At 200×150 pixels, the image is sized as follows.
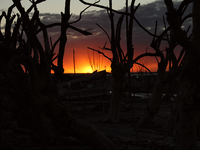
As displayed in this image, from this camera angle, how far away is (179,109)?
2.72 m

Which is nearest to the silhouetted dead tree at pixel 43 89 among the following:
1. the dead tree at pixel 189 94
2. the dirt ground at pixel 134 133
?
the dirt ground at pixel 134 133

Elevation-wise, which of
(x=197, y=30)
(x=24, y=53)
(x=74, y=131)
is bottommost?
(x=74, y=131)

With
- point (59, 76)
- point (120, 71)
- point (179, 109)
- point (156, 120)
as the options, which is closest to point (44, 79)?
point (59, 76)

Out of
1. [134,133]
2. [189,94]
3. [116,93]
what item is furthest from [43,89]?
[116,93]

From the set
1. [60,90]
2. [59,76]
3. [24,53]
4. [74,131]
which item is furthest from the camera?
[60,90]

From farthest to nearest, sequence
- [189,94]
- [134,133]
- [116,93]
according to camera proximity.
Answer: [116,93] → [134,133] → [189,94]

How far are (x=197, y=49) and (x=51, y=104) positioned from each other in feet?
6.17

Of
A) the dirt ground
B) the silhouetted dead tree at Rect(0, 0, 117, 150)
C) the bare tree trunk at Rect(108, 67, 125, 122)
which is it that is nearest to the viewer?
the silhouetted dead tree at Rect(0, 0, 117, 150)

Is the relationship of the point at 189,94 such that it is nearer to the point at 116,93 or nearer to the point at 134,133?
the point at 134,133

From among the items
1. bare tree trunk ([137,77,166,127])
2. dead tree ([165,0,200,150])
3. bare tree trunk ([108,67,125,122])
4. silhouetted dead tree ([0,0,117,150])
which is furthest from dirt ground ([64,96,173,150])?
silhouetted dead tree ([0,0,117,150])

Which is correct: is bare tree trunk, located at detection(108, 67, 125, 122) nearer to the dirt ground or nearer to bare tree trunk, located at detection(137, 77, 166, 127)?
the dirt ground

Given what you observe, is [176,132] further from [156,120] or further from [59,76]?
[156,120]

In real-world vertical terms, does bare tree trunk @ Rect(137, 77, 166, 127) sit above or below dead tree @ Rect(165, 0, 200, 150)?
below

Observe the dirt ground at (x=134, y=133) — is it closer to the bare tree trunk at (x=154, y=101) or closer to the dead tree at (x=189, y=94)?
the bare tree trunk at (x=154, y=101)
